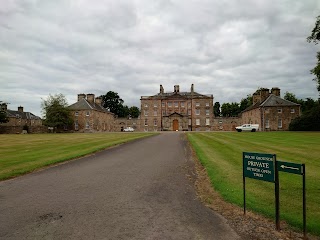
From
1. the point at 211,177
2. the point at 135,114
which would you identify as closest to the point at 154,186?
the point at 211,177

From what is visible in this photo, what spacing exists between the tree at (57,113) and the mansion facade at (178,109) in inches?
944

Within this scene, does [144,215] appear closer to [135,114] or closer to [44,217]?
[44,217]

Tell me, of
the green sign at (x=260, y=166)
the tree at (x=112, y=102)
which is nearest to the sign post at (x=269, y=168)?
the green sign at (x=260, y=166)

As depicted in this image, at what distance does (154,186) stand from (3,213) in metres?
4.57

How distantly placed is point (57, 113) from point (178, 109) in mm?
36281

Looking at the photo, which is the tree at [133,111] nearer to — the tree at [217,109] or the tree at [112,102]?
the tree at [112,102]

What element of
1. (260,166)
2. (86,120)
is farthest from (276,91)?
(260,166)

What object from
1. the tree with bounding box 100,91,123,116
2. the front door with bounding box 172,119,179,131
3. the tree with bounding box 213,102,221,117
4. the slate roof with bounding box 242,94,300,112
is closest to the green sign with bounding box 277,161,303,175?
the slate roof with bounding box 242,94,300,112

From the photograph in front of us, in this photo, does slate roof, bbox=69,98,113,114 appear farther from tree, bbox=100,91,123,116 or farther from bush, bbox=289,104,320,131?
bush, bbox=289,104,320,131

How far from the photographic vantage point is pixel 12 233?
538cm

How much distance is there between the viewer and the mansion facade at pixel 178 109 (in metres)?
82.6

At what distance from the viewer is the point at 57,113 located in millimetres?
67375

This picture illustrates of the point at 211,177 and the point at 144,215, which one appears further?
the point at 211,177

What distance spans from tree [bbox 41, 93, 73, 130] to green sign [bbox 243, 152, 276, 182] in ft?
217
